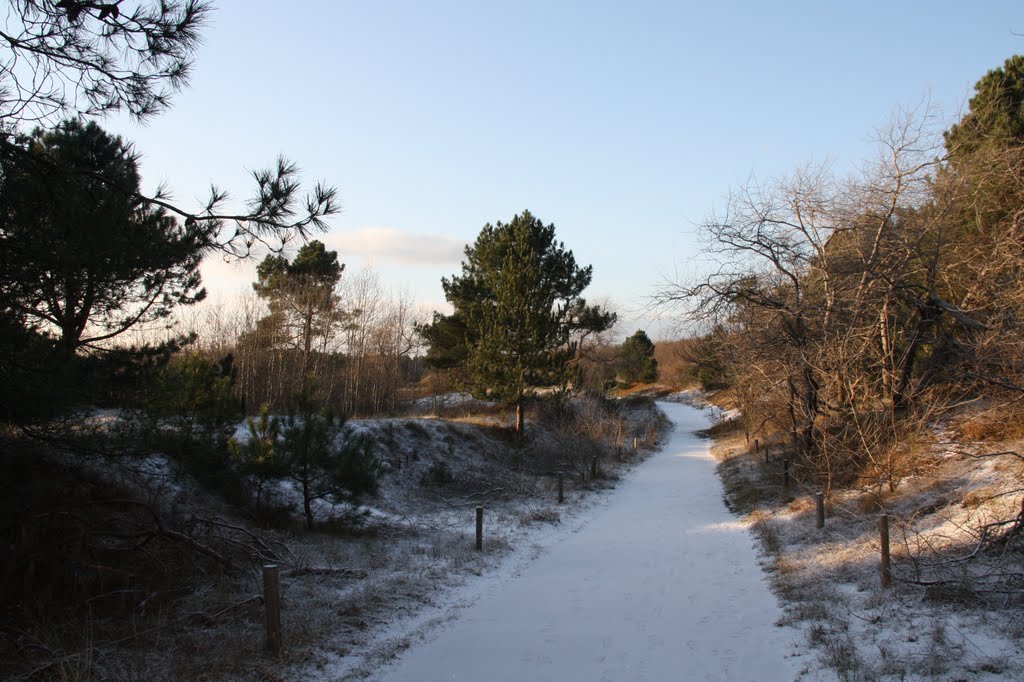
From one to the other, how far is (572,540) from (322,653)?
25.4 ft

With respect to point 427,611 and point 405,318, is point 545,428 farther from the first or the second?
point 427,611

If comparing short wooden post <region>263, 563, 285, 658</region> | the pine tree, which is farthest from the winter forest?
the pine tree

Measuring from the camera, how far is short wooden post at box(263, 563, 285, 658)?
6293 mm

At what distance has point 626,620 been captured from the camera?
803 centimetres

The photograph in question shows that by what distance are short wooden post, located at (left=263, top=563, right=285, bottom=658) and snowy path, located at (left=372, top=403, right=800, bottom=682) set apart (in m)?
1.10

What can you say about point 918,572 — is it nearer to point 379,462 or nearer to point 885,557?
point 885,557

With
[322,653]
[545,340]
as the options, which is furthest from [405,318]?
[322,653]

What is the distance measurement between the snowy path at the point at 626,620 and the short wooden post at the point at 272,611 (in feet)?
3.62

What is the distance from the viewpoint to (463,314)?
30.9m

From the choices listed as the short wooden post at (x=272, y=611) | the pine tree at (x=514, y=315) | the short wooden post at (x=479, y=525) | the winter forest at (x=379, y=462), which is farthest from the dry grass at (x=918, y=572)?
the pine tree at (x=514, y=315)

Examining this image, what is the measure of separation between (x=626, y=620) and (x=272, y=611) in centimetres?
419

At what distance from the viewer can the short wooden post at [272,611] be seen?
248 inches

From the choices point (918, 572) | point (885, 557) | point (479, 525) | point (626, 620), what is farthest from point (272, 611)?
point (885, 557)

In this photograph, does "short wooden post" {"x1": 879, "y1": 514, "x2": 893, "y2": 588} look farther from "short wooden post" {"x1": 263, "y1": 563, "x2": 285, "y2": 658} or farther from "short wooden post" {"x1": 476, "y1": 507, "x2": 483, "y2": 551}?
"short wooden post" {"x1": 263, "y1": 563, "x2": 285, "y2": 658}
